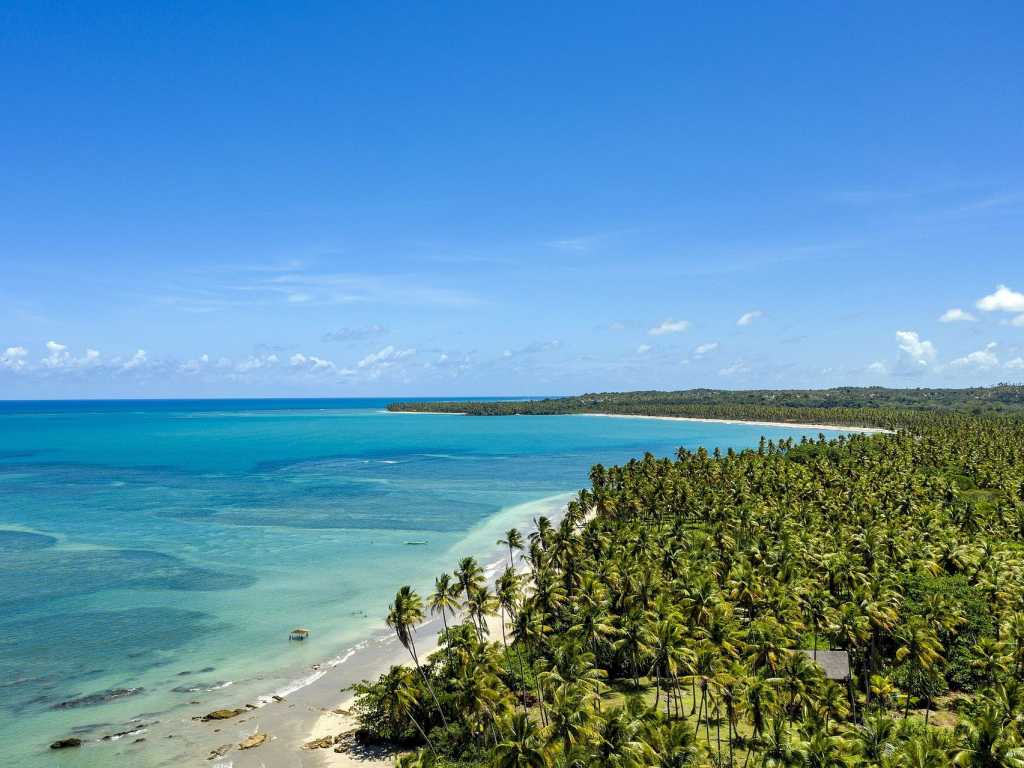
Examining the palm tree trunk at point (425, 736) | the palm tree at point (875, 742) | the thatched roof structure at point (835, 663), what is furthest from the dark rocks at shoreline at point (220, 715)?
the thatched roof structure at point (835, 663)

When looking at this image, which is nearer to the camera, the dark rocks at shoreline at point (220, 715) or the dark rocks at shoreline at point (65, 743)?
the dark rocks at shoreline at point (65, 743)

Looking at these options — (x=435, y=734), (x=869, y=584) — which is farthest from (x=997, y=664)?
(x=435, y=734)

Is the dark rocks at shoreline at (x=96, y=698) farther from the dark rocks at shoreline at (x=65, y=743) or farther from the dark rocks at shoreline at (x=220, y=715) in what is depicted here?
the dark rocks at shoreline at (x=220, y=715)

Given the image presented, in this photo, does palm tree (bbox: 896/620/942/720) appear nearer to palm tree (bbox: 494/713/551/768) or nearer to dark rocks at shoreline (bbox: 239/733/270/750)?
palm tree (bbox: 494/713/551/768)

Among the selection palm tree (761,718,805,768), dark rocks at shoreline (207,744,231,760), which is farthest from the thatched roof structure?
dark rocks at shoreline (207,744,231,760)

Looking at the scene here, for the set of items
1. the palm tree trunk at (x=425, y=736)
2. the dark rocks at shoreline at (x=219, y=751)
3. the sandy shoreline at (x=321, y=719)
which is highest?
the palm tree trunk at (x=425, y=736)
